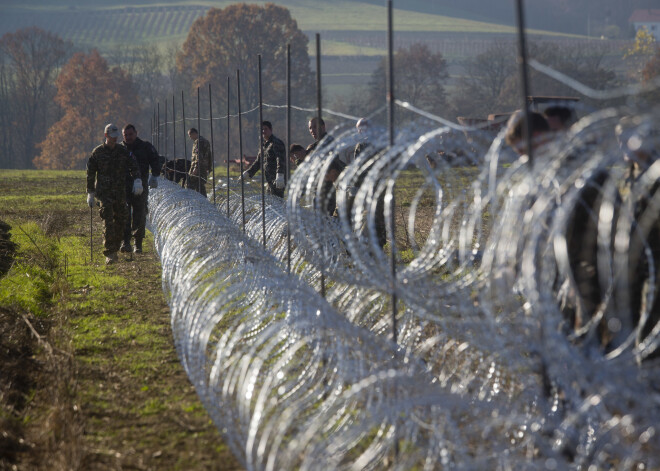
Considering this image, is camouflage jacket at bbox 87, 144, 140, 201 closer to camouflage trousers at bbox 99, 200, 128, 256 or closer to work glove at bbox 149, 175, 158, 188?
camouflage trousers at bbox 99, 200, 128, 256

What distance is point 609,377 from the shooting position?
10.3ft

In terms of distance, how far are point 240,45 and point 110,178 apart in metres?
53.7

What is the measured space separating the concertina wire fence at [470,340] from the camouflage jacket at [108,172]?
436 centimetres

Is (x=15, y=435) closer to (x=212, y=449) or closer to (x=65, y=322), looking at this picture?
(x=212, y=449)

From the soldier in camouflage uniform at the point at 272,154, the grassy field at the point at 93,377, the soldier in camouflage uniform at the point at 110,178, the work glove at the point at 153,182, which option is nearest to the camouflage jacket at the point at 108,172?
the soldier in camouflage uniform at the point at 110,178

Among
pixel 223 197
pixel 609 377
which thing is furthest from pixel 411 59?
pixel 609 377

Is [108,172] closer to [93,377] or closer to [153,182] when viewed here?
[153,182]

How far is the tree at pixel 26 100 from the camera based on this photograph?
61.0 metres

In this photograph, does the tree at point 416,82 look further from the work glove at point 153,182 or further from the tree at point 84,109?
the work glove at point 153,182

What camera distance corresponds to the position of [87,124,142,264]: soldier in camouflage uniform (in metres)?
11.2

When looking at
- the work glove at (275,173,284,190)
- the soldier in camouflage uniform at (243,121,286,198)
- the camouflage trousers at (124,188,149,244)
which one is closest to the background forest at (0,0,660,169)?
the camouflage trousers at (124,188,149,244)

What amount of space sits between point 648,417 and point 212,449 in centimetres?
274

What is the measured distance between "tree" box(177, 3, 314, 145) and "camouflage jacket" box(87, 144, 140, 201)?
1961 inches

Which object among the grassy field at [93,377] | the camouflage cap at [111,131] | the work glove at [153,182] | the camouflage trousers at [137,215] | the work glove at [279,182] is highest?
the camouflage cap at [111,131]
